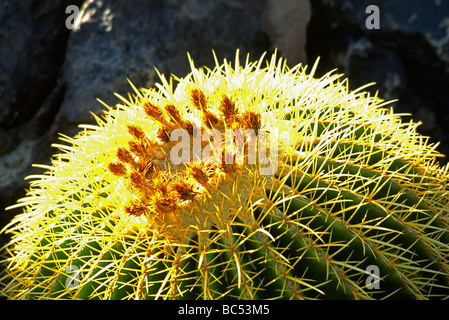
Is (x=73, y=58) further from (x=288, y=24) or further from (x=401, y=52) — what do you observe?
(x=401, y=52)

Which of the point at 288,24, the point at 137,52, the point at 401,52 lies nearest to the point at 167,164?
the point at 137,52

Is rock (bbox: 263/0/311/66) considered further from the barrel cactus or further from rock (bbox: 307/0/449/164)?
the barrel cactus

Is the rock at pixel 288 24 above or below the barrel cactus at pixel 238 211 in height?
above

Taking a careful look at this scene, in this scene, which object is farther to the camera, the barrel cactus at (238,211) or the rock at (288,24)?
the rock at (288,24)

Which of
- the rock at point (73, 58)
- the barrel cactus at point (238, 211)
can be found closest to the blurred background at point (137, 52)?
the rock at point (73, 58)

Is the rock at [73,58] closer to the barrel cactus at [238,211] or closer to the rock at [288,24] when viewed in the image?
the rock at [288,24]

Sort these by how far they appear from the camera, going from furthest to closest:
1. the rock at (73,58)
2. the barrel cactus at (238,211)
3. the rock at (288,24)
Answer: the rock at (288,24) < the rock at (73,58) < the barrel cactus at (238,211)

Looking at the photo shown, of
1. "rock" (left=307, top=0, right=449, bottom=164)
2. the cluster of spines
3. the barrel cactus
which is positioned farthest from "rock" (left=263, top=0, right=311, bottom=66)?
the cluster of spines

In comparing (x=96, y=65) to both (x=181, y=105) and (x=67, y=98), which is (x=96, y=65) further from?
(x=181, y=105)
